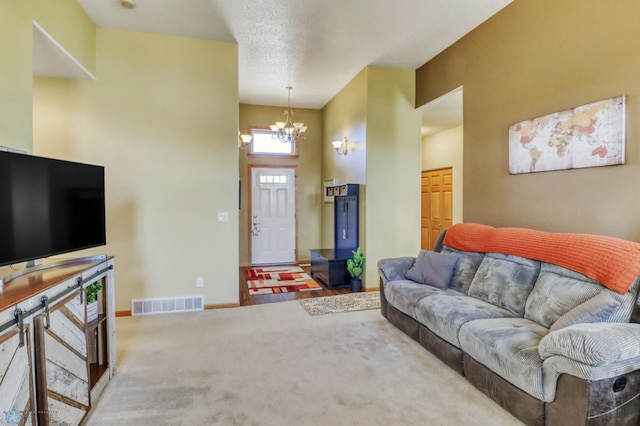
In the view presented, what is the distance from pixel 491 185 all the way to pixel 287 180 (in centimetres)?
432

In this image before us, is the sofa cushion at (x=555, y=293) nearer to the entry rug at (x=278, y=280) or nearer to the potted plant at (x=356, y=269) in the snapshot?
the potted plant at (x=356, y=269)

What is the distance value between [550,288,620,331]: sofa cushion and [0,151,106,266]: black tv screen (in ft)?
10.2

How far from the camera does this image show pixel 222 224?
411cm

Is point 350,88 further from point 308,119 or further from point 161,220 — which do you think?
point 161,220

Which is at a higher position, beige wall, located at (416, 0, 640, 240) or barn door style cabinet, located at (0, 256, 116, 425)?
beige wall, located at (416, 0, 640, 240)

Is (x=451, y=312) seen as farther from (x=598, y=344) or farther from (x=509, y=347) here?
(x=598, y=344)

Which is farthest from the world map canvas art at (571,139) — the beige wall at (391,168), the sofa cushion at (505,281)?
the beige wall at (391,168)

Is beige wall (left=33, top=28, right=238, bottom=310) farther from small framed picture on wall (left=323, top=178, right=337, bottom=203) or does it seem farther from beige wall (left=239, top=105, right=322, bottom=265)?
beige wall (left=239, top=105, right=322, bottom=265)

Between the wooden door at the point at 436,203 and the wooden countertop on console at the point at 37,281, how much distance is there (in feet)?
20.0

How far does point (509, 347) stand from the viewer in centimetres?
204

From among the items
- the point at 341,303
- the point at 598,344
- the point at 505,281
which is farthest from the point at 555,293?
the point at 341,303

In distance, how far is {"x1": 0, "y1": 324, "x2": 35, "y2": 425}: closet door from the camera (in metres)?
1.31

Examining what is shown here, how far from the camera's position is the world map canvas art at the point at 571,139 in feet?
7.98

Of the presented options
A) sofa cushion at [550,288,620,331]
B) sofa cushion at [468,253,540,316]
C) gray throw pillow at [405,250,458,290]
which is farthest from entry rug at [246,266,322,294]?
sofa cushion at [550,288,620,331]
